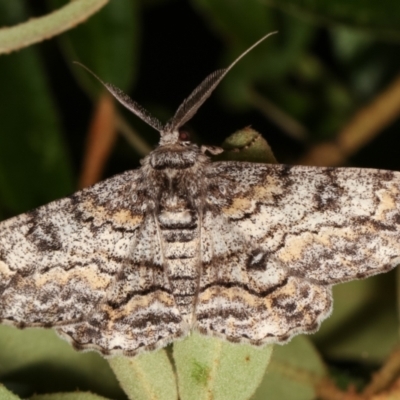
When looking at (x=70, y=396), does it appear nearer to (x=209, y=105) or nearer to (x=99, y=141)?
(x=99, y=141)

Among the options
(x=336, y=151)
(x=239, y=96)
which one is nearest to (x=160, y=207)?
(x=336, y=151)

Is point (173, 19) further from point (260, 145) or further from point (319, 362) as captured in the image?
point (319, 362)

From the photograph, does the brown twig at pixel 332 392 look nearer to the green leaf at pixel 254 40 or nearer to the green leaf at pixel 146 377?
the green leaf at pixel 146 377

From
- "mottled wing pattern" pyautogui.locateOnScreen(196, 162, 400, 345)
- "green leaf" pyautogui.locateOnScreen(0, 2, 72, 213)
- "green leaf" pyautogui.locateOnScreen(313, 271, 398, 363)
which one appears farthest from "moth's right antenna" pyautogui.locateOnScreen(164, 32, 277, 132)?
"green leaf" pyautogui.locateOnScreen(313, 271, 398, 363)

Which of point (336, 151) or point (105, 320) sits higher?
point (336, 151)

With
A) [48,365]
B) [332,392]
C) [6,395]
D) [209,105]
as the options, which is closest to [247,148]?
[332,392]

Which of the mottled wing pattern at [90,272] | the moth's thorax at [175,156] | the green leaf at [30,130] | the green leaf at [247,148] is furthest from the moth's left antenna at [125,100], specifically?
the green leaf at [30,130]

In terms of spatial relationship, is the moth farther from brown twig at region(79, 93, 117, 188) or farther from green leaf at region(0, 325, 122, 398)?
brown twig at region(79, 93, 117, 188)
